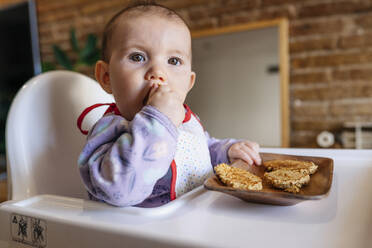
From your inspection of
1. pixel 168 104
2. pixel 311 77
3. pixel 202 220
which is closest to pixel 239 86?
pixel 311 77

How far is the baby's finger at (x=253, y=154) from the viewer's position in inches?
23.0

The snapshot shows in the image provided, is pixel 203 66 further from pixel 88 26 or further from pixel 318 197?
pixel 318 197

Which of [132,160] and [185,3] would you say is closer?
[132,160]

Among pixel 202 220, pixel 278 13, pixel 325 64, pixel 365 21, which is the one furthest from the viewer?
pixel 278 13

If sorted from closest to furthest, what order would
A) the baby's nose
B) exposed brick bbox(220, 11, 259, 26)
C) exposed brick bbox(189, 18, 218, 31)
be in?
the baby's nose
exposed brick bbox(220, 11, 259, 26)
exposed brick bbox(189, 18, 218, 31)

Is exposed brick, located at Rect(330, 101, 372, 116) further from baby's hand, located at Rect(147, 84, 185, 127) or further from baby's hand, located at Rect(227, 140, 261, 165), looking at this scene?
baby's hand, located at Rect(147, 84, 185, 127)

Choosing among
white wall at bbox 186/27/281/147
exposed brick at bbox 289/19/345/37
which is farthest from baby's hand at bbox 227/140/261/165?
exposed brick at bbox 289/19/345/37

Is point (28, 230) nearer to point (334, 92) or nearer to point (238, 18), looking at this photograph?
point (334, 92)

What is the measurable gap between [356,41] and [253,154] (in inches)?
70.0

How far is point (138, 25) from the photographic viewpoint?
0.54 metres

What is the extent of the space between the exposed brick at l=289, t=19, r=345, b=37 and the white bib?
1.75 meters

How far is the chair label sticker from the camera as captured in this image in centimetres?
38

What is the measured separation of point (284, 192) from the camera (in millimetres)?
398

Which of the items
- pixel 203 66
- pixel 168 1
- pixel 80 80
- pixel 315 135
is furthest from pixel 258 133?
pixel 80 80
